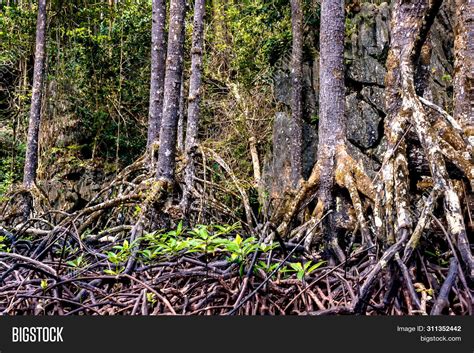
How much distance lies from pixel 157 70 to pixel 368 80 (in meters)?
4.74

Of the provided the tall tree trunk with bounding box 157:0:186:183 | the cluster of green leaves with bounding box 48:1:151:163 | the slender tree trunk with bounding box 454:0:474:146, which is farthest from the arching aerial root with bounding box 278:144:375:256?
the cluster of green leaves with bounding box 48:1:151:163

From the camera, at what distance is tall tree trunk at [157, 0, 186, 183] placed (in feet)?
20.1

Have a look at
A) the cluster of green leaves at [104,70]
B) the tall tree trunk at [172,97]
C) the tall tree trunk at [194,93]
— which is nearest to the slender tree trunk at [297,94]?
the tall tree trunk at [194,93]

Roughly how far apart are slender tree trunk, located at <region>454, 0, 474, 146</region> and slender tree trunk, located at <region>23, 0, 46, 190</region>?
7.55 meters

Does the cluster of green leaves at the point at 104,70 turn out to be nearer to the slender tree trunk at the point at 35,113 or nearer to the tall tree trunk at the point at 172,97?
the slender tree trunk at the point at 35,113

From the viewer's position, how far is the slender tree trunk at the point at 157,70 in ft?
28.5

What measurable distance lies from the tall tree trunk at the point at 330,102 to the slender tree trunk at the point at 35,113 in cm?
637

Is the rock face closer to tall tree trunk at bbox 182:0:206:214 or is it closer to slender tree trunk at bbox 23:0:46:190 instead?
tall tree trunk at bbox 182:0:206:214

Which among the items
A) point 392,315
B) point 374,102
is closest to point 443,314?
point 392,315

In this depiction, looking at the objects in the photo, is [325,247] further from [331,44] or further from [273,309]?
[331,44]

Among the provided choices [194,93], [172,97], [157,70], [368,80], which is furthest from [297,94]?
[172,97]

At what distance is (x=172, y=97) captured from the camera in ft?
20.4

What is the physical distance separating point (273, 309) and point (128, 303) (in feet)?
3.16

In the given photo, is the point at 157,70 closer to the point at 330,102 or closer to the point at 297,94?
the point at 297,94
